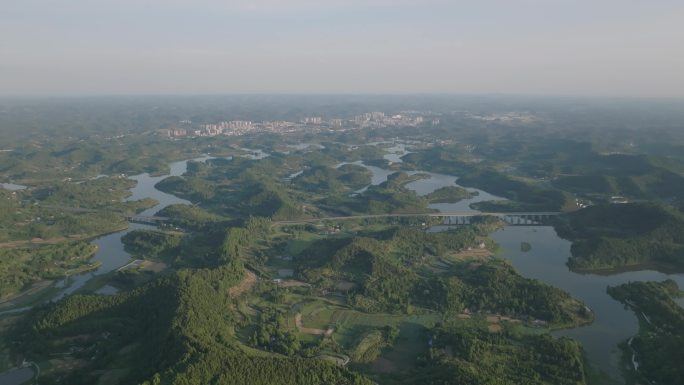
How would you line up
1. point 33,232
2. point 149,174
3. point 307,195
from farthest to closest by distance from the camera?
point 149,174 → point 307,195 → point 33,232

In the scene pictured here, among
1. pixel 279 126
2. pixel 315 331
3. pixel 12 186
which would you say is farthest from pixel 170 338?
pixel 279 126

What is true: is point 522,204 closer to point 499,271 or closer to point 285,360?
point 499,271

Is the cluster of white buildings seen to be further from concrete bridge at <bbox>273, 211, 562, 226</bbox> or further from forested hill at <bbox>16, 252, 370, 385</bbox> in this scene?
forested hill at <bbox>16, 252, 370, 385</bbox>

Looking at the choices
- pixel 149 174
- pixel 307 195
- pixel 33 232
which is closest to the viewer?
pixel 33 232

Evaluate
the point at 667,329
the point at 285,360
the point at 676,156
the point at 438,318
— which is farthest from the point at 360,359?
the point at 676,156

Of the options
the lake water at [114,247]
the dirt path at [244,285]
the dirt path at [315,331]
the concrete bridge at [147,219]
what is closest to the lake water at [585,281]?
the dirt path at [315,331]

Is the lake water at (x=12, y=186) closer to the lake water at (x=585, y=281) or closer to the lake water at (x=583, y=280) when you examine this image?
the lake water at (x=583, y=280)

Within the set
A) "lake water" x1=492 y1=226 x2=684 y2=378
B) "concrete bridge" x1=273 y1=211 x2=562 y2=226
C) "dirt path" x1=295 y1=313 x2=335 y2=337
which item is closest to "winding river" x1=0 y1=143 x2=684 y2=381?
"lake water" x1=492 y1=226 x2=684 y2=378
